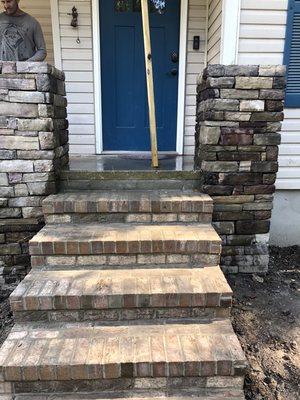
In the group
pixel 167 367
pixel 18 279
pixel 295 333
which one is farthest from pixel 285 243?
pixel 18 279

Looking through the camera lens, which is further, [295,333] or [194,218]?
[194,218]

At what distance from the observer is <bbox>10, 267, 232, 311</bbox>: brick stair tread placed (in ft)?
5.90

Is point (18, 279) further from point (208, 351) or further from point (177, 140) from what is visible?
point (177, 140)

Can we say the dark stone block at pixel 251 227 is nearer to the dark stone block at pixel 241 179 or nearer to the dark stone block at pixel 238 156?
the dark stone block at pixel 241 179

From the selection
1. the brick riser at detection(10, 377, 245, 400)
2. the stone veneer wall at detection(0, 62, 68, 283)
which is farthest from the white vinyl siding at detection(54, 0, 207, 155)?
the brick riser at detection(10, 377, 245, 400)

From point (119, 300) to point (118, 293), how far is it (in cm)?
4

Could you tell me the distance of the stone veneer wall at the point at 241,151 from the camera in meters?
2.47

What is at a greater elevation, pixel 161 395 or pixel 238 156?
pixel 238 156

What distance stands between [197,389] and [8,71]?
226 cm

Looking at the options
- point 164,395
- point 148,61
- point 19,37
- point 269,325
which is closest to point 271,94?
point 148,61

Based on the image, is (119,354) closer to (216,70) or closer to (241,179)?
(241,179)

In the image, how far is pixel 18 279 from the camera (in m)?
2.65

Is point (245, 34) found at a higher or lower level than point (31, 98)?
higher

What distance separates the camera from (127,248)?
2102 millimetres
